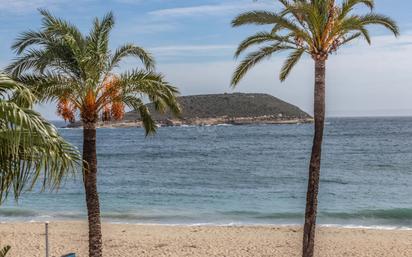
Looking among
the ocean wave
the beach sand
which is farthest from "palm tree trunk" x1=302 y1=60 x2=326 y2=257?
the ocean wave

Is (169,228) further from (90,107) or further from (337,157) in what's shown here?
(337,157)

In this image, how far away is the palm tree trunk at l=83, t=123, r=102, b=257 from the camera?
13531 millimetres

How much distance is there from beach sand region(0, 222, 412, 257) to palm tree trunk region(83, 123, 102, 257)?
5.63m

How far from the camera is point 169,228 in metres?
26.1

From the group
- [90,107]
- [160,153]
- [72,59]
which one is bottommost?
[160,153]

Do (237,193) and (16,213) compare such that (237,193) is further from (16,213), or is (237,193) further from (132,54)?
(132,54)

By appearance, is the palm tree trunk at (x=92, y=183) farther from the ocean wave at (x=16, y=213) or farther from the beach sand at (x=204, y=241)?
the ocean wave at (x=16, y=213)

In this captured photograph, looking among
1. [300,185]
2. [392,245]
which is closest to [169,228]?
[392,245]

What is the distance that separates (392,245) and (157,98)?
36.6 feet

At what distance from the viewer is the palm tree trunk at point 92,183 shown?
1353 cm

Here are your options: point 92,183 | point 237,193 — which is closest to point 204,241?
point 92,183

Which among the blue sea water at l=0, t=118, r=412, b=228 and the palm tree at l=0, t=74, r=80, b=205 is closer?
the palm tree at l=0, t=74, r=80, b=205

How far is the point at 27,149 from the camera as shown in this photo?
22.3ft

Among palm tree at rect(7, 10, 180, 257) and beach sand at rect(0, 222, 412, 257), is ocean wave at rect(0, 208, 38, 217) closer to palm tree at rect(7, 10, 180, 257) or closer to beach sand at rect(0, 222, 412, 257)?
beach sand at rect(0, 222, 412, 257)
